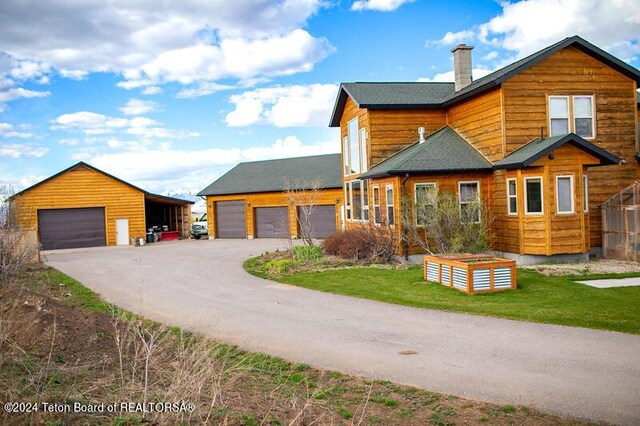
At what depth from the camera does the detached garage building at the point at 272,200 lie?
3331cm

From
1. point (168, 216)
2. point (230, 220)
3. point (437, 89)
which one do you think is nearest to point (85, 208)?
point (230, 220)

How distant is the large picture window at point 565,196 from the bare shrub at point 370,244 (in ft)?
17.5

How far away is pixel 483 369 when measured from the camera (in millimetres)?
7117

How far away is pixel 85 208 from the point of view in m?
32.6

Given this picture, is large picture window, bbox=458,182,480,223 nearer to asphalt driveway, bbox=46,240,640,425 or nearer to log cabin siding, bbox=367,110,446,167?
log cabin siding, bbox=367,110,446,167

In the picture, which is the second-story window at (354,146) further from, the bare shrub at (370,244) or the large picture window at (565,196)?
the large picture window at (565,196)

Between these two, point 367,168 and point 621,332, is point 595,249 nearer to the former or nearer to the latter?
point 367,168

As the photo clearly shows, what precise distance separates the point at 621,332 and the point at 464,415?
15.3ft

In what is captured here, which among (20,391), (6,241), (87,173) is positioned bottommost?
(20,391)

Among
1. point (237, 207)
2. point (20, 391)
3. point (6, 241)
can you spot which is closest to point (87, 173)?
point (237, 207)

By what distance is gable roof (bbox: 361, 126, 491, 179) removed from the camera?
17.9 meters

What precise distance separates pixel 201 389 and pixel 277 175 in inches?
1252

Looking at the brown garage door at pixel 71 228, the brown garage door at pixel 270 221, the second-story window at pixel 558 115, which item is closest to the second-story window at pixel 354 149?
the second-story window at pixel 558 115

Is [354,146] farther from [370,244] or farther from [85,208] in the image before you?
[85,208]
